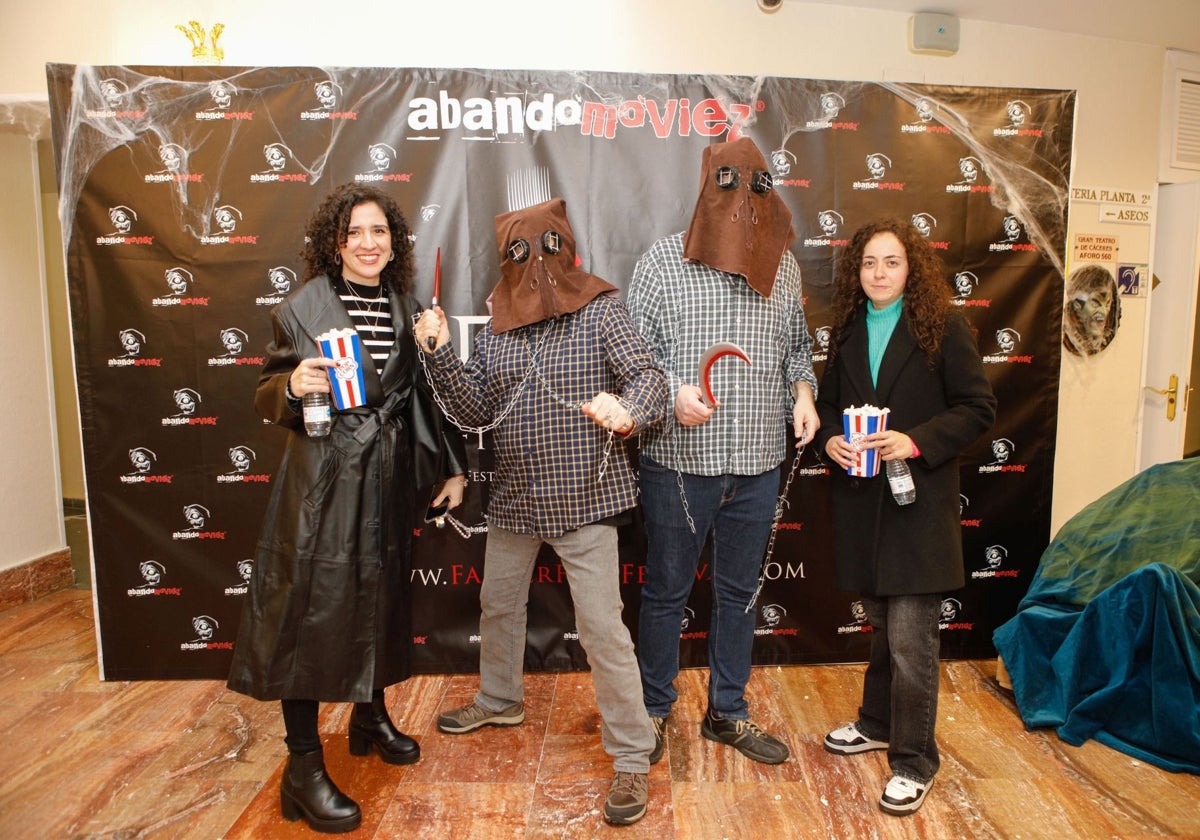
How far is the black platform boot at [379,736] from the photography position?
2469 mm

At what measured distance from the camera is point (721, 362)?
2.37 m

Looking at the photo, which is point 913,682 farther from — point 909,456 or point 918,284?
point 918,284

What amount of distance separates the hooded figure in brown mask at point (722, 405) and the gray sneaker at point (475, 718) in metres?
0.52

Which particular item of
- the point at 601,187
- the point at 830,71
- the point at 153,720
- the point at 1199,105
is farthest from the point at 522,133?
the point at 1199,105

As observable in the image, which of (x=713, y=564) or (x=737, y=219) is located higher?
Result: (x=737, y=219)

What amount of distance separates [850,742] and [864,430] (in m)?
1.13

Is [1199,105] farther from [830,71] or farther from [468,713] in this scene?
[468,713]

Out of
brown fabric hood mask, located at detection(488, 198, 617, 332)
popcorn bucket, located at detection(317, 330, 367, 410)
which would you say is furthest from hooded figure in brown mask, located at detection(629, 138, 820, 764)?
popcorn bucket, located at detection(317, 330, 367, 410)

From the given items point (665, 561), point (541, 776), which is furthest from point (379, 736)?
point (665, 561)

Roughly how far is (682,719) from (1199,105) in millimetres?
4039

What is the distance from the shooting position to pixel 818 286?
310cm

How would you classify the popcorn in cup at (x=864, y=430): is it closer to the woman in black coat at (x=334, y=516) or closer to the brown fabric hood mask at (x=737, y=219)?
the brown fabric hood mask at (x=737, y=219)

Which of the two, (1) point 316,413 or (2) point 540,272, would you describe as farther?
(2) point 540,272

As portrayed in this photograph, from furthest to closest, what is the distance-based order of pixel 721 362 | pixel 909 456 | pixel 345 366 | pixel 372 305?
pixel 721 362 < pixel 372 305 < pixel 909 456 < pixel 345 366
